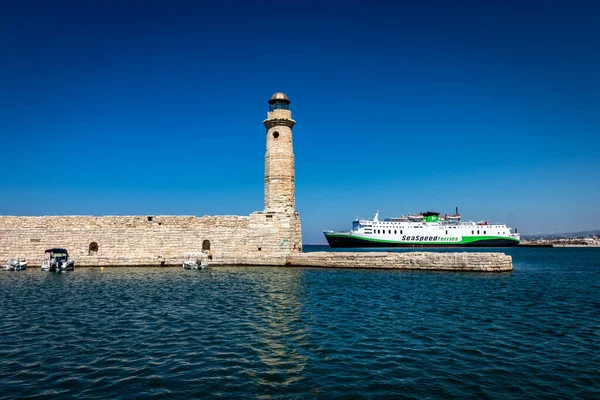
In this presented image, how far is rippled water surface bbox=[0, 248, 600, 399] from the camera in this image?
221 inches

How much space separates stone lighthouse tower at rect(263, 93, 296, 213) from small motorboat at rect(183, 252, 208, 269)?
502cm

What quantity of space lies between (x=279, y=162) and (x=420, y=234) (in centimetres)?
4797

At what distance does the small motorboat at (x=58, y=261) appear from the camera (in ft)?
68.2

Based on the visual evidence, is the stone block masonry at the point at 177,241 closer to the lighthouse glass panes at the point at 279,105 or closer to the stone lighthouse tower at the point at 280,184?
the stone lighthouse tower at the point at 280,184

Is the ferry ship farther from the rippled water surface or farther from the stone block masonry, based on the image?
the rippled water surface

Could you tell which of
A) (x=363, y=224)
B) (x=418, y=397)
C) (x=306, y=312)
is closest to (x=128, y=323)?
(x=306, y=312)

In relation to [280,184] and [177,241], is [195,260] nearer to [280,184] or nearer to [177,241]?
[177,241]

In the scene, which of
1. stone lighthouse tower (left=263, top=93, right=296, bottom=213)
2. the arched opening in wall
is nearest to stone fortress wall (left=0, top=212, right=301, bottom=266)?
the arched opening in wall

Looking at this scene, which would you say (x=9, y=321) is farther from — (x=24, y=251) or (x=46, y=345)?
(x=24, y=251)

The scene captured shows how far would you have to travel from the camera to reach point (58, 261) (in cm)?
2123

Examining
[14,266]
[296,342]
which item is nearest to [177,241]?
[14,266]

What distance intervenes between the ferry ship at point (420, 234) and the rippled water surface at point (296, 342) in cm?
4999

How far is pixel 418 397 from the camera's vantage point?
524 cm

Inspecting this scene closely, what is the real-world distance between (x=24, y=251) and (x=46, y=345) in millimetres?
18933
